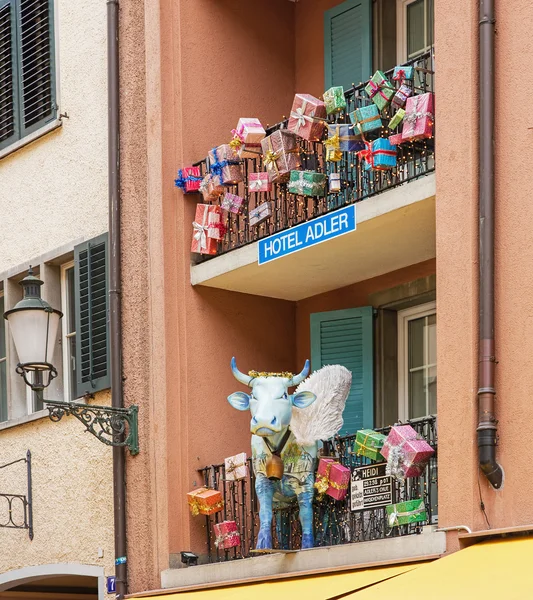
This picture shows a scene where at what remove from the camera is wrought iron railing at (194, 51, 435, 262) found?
43.3ft

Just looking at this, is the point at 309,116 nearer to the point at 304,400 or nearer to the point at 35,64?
the point at 304,400

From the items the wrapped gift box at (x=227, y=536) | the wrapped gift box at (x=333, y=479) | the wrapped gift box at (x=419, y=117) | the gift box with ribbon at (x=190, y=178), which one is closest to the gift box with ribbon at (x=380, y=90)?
the wrapped gift box at (x=419, y=117)

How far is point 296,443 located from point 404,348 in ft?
6.24

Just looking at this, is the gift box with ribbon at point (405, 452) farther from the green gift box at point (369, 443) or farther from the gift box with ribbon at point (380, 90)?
the gift box with ribbon at point (380, 90)

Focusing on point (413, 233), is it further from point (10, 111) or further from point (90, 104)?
point (10, 111)

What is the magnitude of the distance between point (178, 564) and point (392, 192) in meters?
3.85

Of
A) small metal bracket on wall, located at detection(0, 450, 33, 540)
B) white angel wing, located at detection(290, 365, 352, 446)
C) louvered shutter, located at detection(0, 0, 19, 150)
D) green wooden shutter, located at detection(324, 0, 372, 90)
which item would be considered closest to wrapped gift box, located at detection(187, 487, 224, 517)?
white angel wing, located at detection(290, 365, 352, 446)

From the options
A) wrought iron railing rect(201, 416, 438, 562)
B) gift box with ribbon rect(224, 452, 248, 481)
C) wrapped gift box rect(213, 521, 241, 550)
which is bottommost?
wrapped gift box rect(213, 521, 241, 550)

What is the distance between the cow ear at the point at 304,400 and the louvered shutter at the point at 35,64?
17.5ft

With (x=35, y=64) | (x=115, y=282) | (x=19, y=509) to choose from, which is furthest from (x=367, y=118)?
(x=19, y=509)

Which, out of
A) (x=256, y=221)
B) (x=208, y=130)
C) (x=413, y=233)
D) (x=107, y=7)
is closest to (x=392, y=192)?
(x=413, y=233)

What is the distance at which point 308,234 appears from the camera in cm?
1405

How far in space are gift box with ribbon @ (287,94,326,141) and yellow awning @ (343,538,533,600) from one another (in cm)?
387

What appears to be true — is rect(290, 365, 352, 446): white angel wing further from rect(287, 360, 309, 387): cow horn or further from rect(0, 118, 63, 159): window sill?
rect(0, 118, 63, 159): window sill
